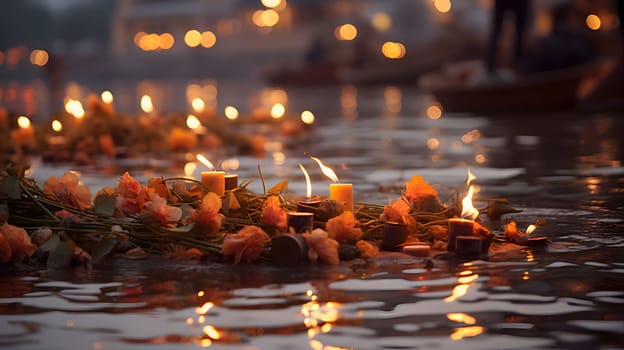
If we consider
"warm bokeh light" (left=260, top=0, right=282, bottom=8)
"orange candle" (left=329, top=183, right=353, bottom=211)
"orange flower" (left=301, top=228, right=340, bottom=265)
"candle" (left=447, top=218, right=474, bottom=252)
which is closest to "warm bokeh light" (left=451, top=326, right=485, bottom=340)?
"orange flower" (left=301, top=228, right=340, bottom=265)

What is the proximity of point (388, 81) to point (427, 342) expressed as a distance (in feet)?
137

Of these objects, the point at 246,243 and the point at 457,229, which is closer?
the point at 246,243

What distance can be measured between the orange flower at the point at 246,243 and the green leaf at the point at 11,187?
103cm

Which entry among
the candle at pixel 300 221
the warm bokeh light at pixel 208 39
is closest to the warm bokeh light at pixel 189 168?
the candle at pixel 300 221

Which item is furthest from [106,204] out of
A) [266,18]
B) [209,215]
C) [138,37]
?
[138,37]

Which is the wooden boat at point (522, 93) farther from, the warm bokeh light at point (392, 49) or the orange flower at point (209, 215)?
the warm bokeh light at point (392, 49)

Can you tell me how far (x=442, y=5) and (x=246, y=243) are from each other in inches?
1910

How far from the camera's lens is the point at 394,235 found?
554cm

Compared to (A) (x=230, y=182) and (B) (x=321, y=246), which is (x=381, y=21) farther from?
(B) (x=321, y=246)

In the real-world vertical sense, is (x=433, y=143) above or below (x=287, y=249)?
above

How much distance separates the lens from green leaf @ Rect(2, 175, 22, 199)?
223 inches

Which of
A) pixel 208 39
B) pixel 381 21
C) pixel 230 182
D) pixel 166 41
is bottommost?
pixel 230 182

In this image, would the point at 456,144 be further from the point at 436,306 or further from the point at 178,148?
the point at 436,306

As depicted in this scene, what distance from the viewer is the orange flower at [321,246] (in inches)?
205
